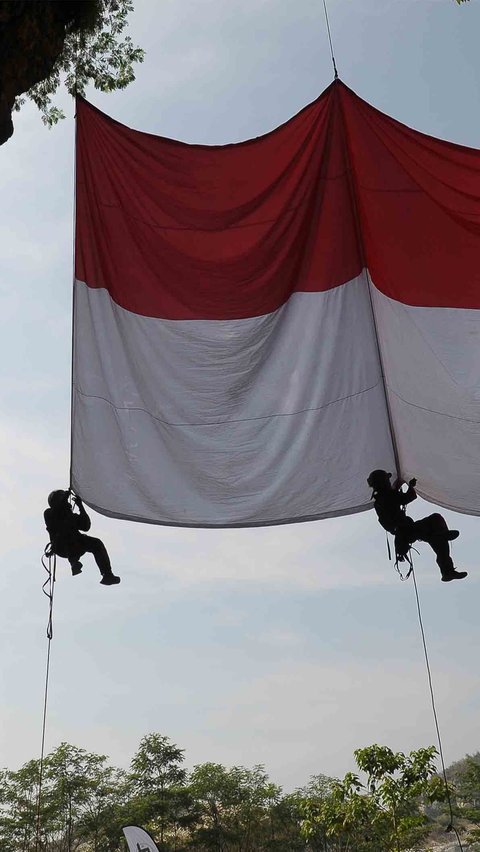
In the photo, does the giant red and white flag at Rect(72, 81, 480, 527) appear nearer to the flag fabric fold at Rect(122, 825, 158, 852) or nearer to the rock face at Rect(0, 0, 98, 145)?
the rock face at Rect(0, 0, 98, 145)

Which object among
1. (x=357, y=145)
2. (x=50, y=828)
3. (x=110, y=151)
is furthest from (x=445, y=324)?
(x=50, y=828)

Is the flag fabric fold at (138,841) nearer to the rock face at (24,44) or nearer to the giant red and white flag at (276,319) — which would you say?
the giant red and white flag at (276,319)

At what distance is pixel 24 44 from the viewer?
4258 mm

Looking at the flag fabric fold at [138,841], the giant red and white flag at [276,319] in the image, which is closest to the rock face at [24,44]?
the giant red and white flag at [276,319]

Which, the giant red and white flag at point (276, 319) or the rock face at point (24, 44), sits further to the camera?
the giant red and white flag at point (276, 319)

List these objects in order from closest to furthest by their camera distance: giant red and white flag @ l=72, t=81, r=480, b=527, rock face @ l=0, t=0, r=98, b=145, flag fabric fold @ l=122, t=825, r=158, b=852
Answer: rock face @ l=0, t=0, r=98, b=145
giant red and white flag @ l=72, t=81, r=480, b=527
flag fabric fold @ l=122, t=825, r=158, b=852

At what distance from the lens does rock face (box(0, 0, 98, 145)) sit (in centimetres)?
414

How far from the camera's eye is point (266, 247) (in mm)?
5242

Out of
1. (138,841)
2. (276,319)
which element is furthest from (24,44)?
(138,841)

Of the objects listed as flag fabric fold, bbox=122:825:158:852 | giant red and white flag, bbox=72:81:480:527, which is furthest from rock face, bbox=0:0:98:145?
flag fabric fold, bbox=122:825:158:852

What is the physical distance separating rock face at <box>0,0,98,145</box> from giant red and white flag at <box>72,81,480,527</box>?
713mm

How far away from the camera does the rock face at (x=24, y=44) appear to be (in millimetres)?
4141

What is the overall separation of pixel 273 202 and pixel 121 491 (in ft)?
7.20

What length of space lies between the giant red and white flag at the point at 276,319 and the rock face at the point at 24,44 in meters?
0.71
